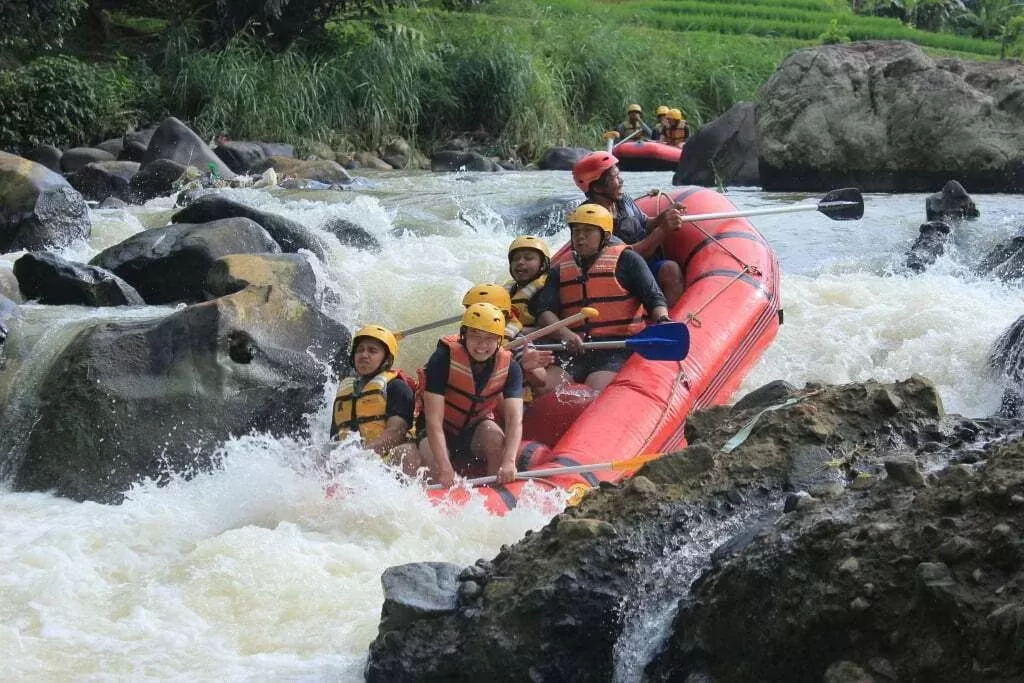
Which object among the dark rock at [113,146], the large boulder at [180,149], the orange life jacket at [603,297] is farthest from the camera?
the dark rock at [113,146]

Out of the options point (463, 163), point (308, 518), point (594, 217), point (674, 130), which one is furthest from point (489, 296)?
point (674, 130)

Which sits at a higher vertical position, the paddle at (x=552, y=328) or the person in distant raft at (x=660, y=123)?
the paddle at (x=552, y=328)

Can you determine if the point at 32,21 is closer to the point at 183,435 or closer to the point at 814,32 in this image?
the point at 183,435

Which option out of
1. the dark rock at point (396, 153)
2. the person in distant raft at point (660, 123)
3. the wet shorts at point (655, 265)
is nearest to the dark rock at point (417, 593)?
the wet shorts at point (655, 265)

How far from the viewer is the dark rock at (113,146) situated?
14.6m

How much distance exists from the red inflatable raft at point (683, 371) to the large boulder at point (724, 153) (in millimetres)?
7700

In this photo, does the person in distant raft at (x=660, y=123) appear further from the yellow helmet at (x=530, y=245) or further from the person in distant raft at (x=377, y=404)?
the person in distant raft at (x=377, y=404)

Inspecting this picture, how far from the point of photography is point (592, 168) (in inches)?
268

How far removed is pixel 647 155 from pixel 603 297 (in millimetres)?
11402

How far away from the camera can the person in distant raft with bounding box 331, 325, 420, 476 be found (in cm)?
550

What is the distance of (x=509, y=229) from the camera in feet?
33.4

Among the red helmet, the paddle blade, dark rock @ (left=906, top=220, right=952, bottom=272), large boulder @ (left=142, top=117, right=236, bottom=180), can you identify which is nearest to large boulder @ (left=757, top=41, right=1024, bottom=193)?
dark rock @ (left=906, top=220, right=952, bottom=272)

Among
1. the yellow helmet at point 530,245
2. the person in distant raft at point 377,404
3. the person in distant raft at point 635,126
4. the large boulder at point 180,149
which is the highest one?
the yellow helmet at point 530,245

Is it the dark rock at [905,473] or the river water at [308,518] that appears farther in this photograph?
the river water at [308,518]
